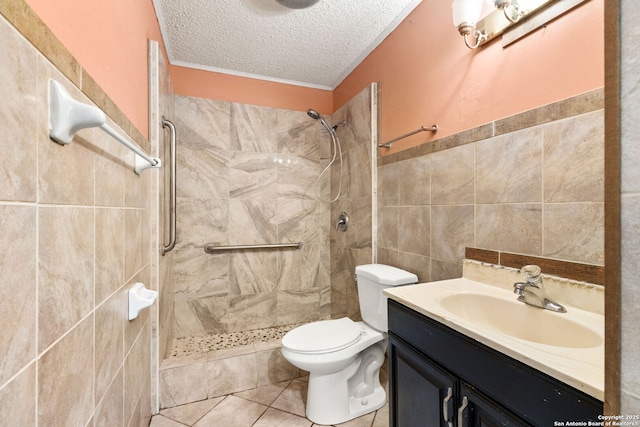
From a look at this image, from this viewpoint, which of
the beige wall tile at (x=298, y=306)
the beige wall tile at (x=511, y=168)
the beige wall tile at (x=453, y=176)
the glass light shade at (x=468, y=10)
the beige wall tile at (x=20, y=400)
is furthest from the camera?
the beige wall tile at (x=298, y=306)

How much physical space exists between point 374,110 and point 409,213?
0.82 meters

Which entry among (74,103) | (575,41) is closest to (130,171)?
(74,103)

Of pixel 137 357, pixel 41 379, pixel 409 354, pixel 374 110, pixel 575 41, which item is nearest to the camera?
pixel 41 379

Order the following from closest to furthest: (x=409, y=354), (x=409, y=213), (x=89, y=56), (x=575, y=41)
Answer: (x=89, y=56) → (x=575, y=41) → (x=409, y=354) → (x=409, y=213)

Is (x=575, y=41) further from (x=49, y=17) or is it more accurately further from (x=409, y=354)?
(x=49, y=17)

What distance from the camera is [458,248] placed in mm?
1354

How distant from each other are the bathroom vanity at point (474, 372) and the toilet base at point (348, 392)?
0.46 meters

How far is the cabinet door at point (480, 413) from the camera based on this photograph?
2.28ft

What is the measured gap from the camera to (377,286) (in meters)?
1.63

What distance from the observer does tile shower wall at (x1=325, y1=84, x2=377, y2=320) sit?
2037 mm

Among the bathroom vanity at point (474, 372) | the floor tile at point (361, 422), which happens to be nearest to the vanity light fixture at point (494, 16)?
the bathroom vanity at point (474, 372)

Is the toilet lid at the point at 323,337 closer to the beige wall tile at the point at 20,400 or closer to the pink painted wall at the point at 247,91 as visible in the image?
the beige wall tile at the point at 20,400

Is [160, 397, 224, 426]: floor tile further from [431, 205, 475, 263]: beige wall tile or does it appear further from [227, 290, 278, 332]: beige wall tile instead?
[431, 205, 475, 263]: beige wall tile

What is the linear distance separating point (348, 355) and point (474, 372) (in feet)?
2.66
